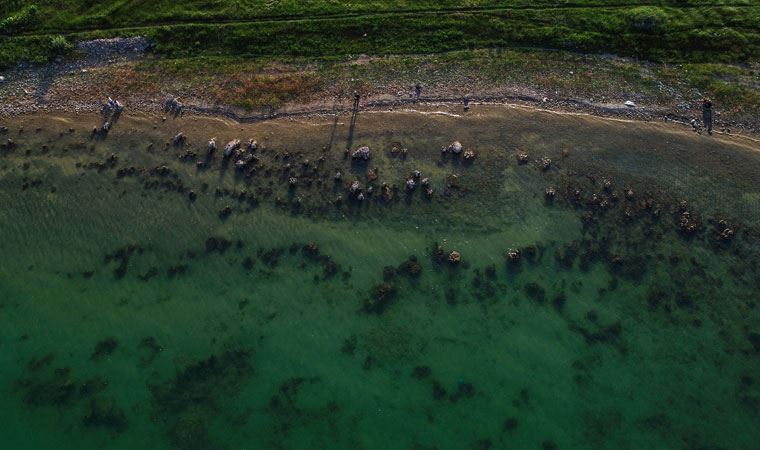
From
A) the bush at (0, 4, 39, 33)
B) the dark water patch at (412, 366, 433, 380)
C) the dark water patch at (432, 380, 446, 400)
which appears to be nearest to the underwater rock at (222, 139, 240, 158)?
the dark water patch at (412, 366, 433, 380)

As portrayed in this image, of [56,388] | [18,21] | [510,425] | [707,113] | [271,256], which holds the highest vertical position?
[18,21]

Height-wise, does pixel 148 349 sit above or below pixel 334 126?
below

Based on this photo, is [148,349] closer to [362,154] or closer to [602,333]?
[362,154]

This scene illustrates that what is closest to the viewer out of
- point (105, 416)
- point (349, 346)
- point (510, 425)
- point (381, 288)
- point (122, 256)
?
point (510, 425)

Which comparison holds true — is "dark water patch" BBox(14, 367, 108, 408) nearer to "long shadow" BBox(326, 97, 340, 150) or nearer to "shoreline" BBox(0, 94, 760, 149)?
"shoreline" BBox(0, 94, 760, 149)

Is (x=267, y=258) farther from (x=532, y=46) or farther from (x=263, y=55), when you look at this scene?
(x=532, y=46)

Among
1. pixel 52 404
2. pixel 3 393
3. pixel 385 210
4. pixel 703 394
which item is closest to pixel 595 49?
pixel 385 210

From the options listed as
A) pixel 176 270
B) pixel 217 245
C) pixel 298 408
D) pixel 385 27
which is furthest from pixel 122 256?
pixel 385 27

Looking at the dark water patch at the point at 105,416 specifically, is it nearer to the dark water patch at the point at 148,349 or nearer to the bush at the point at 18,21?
the dark water patch at the point at 148,349
